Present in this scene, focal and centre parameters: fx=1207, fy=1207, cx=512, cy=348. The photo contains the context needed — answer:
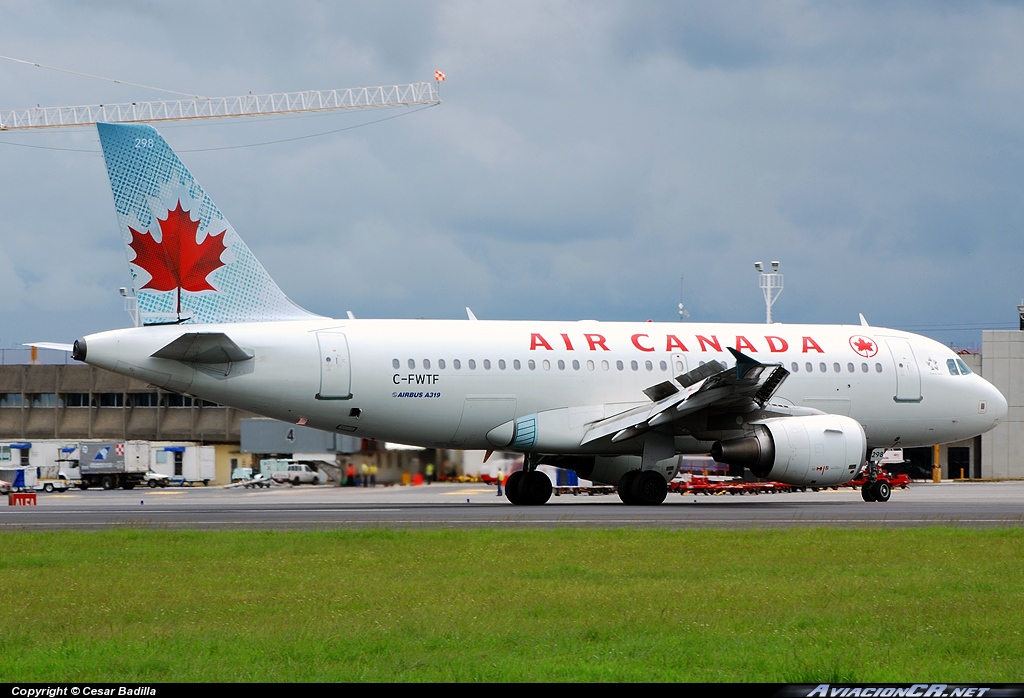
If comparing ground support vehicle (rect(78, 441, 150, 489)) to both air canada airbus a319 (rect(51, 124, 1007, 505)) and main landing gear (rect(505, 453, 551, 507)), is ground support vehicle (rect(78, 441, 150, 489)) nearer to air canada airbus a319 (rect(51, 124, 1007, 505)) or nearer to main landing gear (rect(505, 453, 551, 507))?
main landing gear (rect(505, 453, 551, 507))

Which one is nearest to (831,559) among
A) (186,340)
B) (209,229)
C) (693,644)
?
(693,644)

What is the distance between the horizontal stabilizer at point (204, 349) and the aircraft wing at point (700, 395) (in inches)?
346

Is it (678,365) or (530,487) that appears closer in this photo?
(678,365)

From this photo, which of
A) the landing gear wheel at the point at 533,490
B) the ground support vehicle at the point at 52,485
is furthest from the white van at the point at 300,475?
the landing gear wheel at the point at 533,490

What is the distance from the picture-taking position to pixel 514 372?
29.7 m

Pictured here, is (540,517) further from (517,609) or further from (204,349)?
(517,609)

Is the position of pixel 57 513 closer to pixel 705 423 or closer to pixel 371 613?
pixel 705 423

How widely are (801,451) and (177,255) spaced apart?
50.1 feet

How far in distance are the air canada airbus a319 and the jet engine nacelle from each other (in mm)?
40

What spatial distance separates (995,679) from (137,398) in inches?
3613

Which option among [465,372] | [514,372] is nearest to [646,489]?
[514,372]

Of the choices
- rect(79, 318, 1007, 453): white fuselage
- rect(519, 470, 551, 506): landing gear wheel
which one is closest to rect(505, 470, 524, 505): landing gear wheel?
rect(519, 470, 551, 506): landing gear wheel

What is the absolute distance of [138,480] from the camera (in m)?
71.8

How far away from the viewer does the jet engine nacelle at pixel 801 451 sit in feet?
92.5
